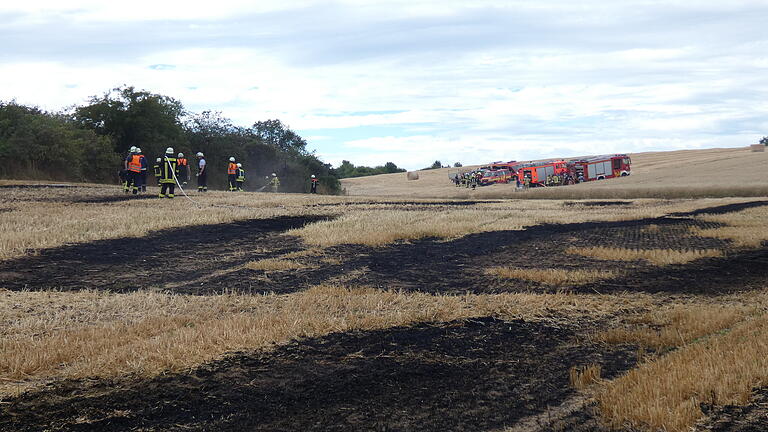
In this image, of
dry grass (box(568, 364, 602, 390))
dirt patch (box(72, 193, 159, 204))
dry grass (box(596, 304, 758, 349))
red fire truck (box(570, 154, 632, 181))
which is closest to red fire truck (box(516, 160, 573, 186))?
red fire truck (box(570, 154, 632, 181))

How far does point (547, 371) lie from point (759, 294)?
16.1 ft

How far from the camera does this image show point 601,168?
60.2 m

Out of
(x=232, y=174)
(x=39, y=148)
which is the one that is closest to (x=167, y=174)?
(x=232, y=174)

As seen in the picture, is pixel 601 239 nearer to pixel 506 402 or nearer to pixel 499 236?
pixel 499 236

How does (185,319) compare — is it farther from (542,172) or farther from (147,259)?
(542,172)

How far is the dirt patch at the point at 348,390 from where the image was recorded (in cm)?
541

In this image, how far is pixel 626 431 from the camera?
5086 mm

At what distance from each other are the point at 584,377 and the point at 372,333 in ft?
7.52

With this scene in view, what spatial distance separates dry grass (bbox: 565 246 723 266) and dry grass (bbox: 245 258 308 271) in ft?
17.0

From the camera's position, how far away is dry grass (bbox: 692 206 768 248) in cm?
1524

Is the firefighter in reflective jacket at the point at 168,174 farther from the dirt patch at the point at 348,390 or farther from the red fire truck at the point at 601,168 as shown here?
the red fire truck at the point at 601,168

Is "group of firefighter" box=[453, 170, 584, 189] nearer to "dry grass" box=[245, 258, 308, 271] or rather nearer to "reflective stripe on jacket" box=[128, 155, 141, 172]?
"reflective stripe on jacket" box=[128, 155, 141, 172]

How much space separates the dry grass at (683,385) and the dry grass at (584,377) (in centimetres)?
25

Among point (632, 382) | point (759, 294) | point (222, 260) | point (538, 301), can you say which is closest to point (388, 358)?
point (632, 382)
